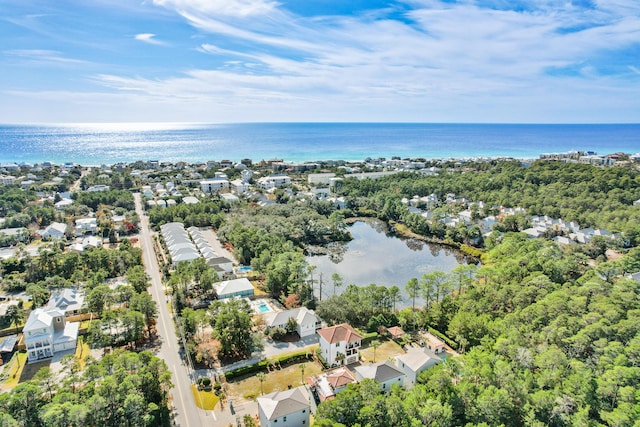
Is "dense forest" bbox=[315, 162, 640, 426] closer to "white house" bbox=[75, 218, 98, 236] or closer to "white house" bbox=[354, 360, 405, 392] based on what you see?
"white house" bbox=[354, 360, 405, 392]

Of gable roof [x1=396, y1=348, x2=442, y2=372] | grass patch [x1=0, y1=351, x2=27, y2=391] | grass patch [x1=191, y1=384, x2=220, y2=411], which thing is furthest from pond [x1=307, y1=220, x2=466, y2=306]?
grass patch [x1=0, y1=351, x2=27, y2=391]

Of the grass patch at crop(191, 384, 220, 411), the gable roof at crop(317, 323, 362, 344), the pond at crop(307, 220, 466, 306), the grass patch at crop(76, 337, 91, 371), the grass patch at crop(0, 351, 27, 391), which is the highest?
the gable roof at crop(317, 323, 362, 344)

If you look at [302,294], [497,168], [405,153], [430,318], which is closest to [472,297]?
[430,318]

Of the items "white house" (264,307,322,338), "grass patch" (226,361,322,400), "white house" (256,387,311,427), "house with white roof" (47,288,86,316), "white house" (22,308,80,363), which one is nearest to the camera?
"white house" (256,387,311,427)

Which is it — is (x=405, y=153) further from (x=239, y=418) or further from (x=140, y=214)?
(x=239, y=418)

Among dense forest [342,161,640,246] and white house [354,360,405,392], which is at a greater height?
dense forest [342,161,640,246]

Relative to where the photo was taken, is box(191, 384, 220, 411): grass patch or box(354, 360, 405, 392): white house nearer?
box(191, 384, 220, 411): grass patch
